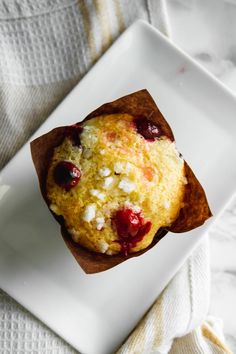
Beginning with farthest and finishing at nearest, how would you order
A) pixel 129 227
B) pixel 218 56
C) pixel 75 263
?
1. pixel 218 56
2. pixel 75 263
3. pixel 129 227

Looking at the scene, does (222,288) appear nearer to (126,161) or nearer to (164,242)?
(164,242)

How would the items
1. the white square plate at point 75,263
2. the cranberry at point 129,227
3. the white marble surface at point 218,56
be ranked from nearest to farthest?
the cranberry at point 129,227
the white square plate at point 75,263
the white marble surface at point 218,56

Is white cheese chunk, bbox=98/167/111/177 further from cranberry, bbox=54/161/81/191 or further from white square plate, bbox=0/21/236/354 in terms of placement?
white square plate, bbox=0/21/236/354

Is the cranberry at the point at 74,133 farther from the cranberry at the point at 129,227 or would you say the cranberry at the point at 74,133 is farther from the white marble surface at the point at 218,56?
the white marble surface at the point at 218,56

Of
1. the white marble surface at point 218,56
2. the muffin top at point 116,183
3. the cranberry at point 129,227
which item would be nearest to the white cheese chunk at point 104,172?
the muffin top at point 116,183

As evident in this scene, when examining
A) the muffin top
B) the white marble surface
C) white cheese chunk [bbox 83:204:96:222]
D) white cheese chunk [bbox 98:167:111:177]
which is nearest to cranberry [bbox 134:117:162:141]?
the muffin top

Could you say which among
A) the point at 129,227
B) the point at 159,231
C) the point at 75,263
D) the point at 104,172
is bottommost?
the point at 75,263

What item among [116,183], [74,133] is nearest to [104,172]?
[116,183]

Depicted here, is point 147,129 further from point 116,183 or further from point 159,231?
point 159,231
